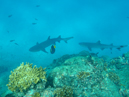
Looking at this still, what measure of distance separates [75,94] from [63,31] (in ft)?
159

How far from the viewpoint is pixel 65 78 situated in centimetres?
393

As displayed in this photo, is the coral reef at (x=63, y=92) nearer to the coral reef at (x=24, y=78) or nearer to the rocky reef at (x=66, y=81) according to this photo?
the rocky reef at (x=66, y=81)

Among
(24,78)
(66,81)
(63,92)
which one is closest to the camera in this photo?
(63,92)

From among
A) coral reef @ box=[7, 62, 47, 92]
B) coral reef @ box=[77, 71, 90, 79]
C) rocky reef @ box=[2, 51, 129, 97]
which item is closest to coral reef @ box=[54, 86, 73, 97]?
rocky reef @ box=[2, 51, 129, 97]

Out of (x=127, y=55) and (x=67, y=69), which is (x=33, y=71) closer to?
(x=67, y=69)

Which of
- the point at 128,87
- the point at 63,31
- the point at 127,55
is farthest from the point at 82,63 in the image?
the point at 63,31

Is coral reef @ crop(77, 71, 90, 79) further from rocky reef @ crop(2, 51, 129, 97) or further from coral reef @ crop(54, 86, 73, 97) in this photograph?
coral reef @ crop(54, 86, 73, 97)

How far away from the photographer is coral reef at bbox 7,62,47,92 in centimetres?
331

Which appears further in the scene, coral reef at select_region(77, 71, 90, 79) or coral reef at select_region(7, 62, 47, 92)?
coral reef at select_region(77, 71, 90, 79)

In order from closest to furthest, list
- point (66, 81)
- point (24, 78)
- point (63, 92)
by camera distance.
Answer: point (63, 92) < point (24, 78) < point (66, 81)

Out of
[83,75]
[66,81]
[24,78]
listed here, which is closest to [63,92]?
[66,81]

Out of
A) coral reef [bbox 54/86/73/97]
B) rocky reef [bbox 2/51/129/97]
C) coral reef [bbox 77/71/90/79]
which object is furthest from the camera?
coral reef [bbox 77/71/90/79]

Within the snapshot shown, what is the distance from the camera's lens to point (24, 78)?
11.0 ft

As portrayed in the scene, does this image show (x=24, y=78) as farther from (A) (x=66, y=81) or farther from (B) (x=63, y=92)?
(A) (x=66, y=81)
